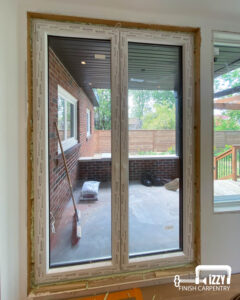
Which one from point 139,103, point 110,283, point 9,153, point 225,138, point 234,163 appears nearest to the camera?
point 9,153

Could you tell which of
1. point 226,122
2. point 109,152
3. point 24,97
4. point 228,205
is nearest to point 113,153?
point 109,152

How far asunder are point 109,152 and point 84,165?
30 centimetres

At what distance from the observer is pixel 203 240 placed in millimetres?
1619

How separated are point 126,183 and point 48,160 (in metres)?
0.78

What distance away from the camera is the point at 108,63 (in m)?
1.58

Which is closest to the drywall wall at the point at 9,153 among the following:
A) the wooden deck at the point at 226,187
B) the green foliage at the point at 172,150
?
the green foliage at the point at 172,150

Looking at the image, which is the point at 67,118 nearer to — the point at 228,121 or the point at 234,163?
the point at 228,121

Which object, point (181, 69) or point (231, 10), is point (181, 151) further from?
point (231, 10)

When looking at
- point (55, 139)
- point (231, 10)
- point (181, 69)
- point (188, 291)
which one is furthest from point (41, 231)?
point (231, 10)

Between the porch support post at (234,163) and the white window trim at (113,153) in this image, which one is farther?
the porch support post at (234,163)

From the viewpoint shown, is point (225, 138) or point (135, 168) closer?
point (135, 168)

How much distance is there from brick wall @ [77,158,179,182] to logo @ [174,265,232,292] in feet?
3.22

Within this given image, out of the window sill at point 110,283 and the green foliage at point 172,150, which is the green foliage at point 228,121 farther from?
the window sill at point 110,283

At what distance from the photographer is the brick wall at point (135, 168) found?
63.9 inches
